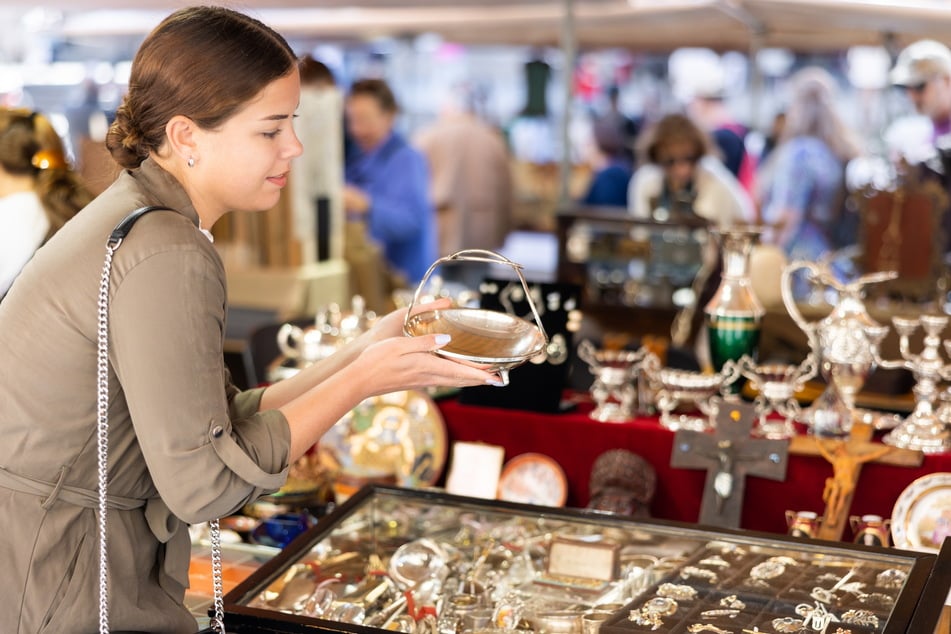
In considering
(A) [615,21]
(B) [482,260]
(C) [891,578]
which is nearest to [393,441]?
(B) [482,260]

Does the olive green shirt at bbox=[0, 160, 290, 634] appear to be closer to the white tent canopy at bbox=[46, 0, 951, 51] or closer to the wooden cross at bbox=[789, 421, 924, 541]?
the wooden cross at bbox=[789, 421, 924, 541]

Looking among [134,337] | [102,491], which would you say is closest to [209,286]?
[134,337]

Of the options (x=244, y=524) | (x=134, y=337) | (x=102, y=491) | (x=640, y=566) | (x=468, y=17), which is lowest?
(x=244, y=524)

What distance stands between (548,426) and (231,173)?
1.30 metres

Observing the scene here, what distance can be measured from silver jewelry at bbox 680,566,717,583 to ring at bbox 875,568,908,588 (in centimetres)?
25

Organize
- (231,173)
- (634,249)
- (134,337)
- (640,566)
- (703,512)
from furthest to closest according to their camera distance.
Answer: (634,249), (703,512), (640,566), (231,173), (134,337)

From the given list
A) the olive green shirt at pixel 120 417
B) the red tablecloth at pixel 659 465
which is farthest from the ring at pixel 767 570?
the olive green shirt at pixel 120 417

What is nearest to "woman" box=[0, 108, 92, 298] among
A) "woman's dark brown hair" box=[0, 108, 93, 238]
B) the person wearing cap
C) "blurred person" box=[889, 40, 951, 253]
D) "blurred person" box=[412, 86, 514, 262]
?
"woman's dark brown hair" box=[0, 108, 93, 238]

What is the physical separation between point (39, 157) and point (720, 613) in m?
2.47

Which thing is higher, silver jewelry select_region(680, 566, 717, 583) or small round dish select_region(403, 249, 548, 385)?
small round dish select_region(403, 249, 548, 385)

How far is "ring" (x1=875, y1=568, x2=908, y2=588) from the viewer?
1804 mm

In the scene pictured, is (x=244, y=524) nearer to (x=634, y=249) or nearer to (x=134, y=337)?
(x=134, y=337)

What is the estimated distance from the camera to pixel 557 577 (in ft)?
6.95

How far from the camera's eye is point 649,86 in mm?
12516
